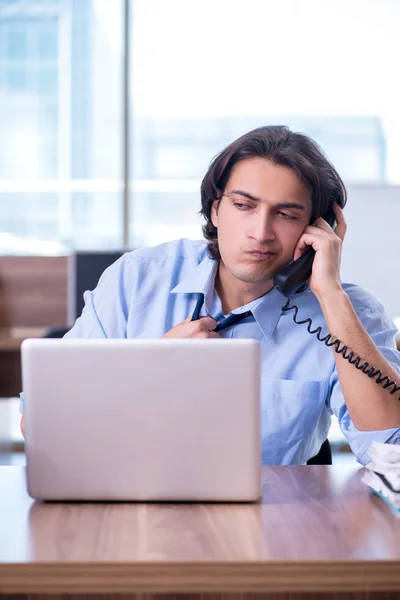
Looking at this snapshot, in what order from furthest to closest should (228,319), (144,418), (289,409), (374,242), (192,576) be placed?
(374,242) < (228,319) < (289,409) < (144,418) < (192,576)

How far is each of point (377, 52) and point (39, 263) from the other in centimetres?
224

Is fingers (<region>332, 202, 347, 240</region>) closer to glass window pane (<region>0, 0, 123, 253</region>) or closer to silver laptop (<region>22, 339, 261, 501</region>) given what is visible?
silver laptop (<region>22, 339, 261, 501</region>)

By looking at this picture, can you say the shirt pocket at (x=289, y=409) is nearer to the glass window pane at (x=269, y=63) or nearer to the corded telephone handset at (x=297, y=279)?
the corded telephone handset at (x=297, y=279)

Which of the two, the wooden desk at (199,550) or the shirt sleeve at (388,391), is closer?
the wooden desk at (199,550)

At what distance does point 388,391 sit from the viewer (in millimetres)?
1457

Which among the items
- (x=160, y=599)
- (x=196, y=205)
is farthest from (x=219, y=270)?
(x=196, y=205)

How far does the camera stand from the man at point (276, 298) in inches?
59.0

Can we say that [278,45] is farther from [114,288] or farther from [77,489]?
[77,489]

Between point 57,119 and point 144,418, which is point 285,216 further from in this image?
Answer: point 57,119

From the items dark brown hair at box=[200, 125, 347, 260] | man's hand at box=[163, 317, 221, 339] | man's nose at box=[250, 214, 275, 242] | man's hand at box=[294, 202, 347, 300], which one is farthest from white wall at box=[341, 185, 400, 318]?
man's hand at box=[163, 317, 221, 339]

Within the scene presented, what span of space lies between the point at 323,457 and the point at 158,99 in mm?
3336

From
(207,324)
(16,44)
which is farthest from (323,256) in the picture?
(16,44)

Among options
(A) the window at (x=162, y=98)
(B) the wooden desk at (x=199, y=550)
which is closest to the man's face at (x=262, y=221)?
(B) the wooden desk at (x=199, y=550)

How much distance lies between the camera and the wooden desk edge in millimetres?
857
